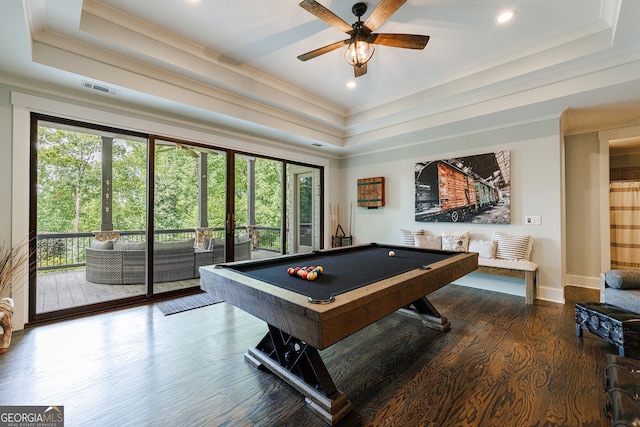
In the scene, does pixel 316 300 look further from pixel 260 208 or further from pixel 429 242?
pixel 260 208

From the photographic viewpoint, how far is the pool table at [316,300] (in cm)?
130

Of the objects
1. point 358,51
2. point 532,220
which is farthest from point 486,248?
point 358,51

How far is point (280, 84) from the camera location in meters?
4.09

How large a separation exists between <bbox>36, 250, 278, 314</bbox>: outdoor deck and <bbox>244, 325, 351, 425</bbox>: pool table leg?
2.70 metres

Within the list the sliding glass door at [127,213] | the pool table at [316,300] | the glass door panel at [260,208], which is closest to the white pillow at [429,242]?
the pool table at [316,300]

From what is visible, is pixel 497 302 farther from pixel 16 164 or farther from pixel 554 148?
pixel 16 164

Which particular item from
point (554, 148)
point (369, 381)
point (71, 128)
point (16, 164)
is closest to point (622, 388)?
point (369, 381)

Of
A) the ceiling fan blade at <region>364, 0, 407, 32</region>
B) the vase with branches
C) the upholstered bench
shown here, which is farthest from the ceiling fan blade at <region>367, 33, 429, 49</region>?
the vase with branches

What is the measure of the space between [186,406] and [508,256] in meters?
4.33

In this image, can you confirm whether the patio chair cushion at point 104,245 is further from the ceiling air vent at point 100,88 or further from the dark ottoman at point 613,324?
the dark ottoman at point 613,324

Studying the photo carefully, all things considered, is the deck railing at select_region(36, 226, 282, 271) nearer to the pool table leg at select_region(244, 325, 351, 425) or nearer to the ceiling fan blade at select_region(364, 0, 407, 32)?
the pool table leg at select_region(244, 325, 351, 425)

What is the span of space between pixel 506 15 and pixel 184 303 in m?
5.02

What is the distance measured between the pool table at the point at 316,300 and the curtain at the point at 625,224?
160 inches

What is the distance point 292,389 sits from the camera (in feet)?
6.18
